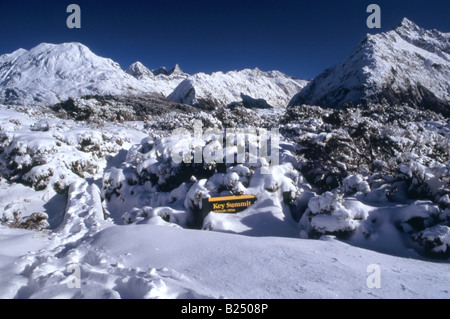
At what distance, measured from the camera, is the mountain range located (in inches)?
781

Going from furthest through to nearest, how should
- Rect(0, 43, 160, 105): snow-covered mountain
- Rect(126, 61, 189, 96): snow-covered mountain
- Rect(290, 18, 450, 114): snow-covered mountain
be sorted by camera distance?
1. Rect(126, 61, 189, 96): snow-covered mountain
2. Rect(0, 43, 160, 105): snow-covered mountain
3. Rect(290, 18, 450, 114): snow-covered mountain

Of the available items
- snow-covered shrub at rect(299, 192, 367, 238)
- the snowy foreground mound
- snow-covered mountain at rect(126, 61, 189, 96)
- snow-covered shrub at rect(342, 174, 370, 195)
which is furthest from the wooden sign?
snow-covered mountain at rect(126, 61, 189, 96)

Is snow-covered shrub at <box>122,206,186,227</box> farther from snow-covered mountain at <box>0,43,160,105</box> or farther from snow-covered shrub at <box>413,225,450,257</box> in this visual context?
snow-covered mountain at <box>0,43,160,105</box>

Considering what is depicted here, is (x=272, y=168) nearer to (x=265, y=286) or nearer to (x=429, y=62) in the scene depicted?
(x=265, y=286)

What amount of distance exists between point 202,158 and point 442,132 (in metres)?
9.49

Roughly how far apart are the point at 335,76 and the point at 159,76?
164 ft

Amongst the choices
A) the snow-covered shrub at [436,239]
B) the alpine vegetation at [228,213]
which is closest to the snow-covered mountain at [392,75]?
the alpine vegetation at [228,213]

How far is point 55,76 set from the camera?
25922 millimetres

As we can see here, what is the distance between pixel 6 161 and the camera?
7.52m

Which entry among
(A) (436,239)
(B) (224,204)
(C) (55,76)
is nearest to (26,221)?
(B) (224,204)

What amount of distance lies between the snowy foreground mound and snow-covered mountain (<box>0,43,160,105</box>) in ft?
59.2

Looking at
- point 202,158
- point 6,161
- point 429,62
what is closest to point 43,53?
point 6,161

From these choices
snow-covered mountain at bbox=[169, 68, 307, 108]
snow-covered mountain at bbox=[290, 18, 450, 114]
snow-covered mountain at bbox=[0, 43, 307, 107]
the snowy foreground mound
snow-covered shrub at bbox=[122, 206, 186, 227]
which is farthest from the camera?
snow-covered mountain at bbox=[169, 68, 307, 108]

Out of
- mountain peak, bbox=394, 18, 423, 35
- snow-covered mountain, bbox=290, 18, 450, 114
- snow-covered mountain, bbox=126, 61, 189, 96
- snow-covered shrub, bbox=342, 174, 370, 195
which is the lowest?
snow-covered shrub, bbox=342, 174, 370, 195
